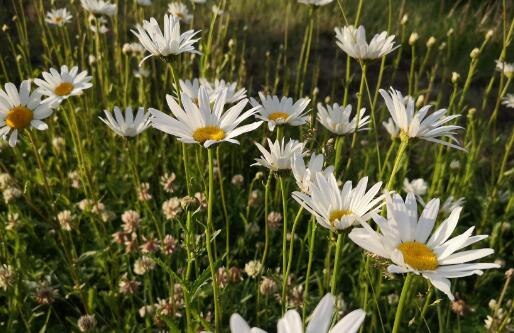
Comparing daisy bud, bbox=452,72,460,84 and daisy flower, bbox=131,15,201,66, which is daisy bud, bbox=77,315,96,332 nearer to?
daisy flower, bbox=131,15,201,66

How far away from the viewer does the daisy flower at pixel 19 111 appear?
1637 mm

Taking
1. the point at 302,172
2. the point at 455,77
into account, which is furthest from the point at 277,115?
the point at 455,77

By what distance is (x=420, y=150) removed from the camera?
3898mm

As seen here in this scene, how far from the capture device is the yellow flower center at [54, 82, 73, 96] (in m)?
1.95

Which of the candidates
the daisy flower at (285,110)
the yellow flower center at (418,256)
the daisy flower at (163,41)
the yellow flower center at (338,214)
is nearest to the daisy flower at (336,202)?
the yellow flower center at (338,214)

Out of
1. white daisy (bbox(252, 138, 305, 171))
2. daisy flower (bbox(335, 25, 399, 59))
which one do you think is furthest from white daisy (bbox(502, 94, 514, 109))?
white daisy (bbox(252, 138, 305, 171))

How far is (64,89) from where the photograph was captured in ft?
6.46

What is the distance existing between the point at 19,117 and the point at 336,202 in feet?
3.78

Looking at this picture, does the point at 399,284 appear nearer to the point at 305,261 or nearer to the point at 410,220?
the point at 305,261

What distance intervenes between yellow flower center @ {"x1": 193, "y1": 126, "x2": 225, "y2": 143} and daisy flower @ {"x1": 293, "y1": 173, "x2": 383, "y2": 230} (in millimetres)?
332

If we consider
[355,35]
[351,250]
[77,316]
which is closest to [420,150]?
[351,250]

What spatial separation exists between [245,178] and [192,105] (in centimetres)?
186

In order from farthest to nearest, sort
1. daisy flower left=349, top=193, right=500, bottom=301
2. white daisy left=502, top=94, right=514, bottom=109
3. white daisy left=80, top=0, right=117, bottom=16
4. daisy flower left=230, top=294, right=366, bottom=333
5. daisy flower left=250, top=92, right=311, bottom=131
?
white daisy left=502, top=94, right=514, bottom=109 → white daisy left=80, top=0, right=117, bottom=16 → daisy flower left=250, top=92, right=311, bottom=131 → daisy flower left=349, top=193, right=500, bottom=301 → daisy flower left=230, top=294, right=366, bottom=333

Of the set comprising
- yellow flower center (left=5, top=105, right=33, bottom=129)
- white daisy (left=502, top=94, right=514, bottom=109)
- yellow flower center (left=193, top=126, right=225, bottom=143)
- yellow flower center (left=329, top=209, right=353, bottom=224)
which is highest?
yellow flower center (left=193, top=126, right=225, bottom=143)
